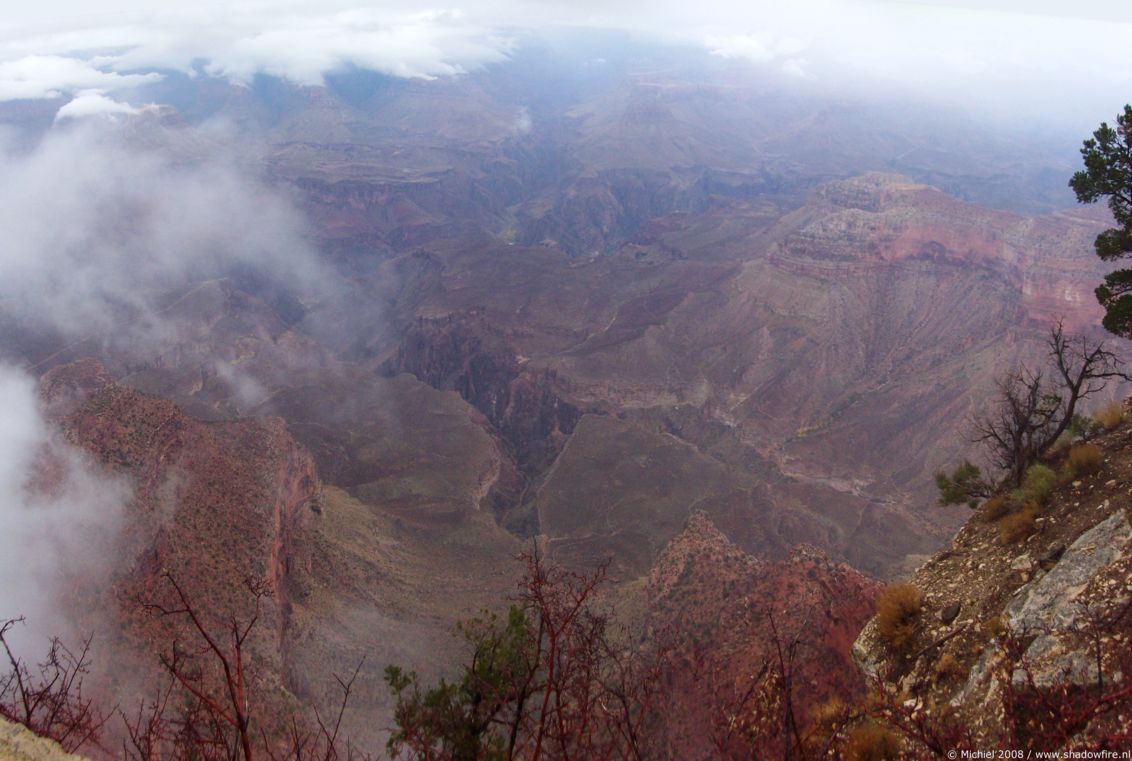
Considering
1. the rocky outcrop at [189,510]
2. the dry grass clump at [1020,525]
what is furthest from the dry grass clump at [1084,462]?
the rocky outcrop at [189,510]

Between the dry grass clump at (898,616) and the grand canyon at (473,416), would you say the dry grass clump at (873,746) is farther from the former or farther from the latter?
the dry grass clump at (898,616)

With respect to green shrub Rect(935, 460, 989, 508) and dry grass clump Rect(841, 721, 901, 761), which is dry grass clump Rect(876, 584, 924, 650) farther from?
green shrub Rect(935, 460, 989, 508)

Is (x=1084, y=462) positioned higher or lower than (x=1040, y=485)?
higher

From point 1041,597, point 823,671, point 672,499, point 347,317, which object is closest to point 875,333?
point 672,499

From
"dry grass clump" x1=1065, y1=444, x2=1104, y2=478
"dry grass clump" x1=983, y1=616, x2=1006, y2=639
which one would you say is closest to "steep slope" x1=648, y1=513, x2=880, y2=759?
"dry grass clump" x1=983, y1=616, x2=1006, y2=639

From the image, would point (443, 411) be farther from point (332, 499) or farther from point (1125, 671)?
point (1125, 671)

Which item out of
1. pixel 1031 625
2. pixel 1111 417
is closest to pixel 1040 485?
pixel 1111 417

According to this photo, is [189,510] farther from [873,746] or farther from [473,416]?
[473,416]

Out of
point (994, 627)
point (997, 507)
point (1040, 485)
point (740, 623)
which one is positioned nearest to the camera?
point (994, 627)
